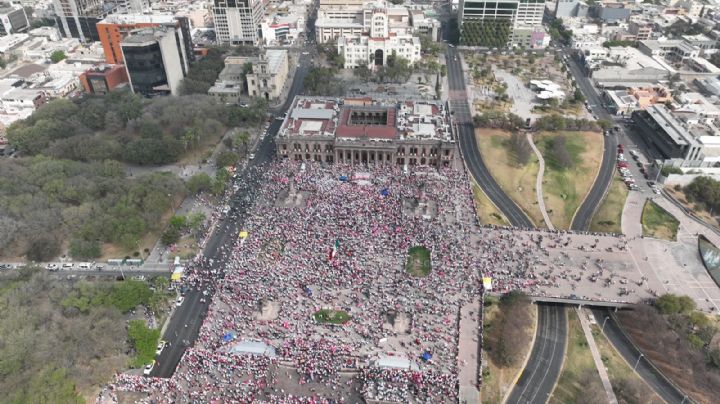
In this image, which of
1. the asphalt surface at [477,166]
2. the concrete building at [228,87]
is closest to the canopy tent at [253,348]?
the asphalt surface at [477,166]

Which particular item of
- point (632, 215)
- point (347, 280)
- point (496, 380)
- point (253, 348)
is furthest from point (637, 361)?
point (253, 348)

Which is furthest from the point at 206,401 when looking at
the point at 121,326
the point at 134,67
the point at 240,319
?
the point at 134,67

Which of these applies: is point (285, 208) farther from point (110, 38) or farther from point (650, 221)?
point (110, 38)

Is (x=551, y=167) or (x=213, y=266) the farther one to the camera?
(x=551, y=167)

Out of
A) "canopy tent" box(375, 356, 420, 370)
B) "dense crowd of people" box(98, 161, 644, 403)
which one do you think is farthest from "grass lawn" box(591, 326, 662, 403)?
"canopy tent" box(375, 356, 420, 370)

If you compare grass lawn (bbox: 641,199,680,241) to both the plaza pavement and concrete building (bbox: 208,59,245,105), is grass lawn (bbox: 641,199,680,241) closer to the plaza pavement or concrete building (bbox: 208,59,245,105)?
the plaza pavement

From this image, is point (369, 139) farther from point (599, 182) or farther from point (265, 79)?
point (599, 182)
